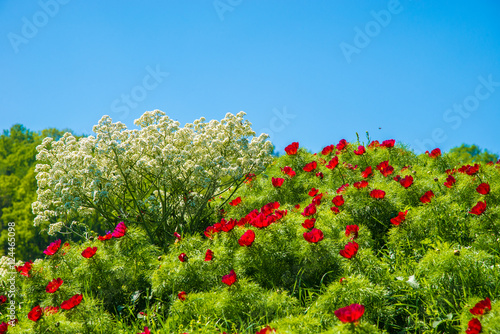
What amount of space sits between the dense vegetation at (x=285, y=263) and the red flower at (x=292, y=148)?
2.44 ft

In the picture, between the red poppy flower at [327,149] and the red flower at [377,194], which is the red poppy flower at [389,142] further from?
the red flower at [377,194]

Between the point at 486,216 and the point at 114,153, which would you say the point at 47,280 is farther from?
the point at 486,216

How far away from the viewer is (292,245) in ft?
11.9

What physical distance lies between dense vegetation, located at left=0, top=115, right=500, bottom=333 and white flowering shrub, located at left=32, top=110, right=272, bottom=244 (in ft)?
0.14

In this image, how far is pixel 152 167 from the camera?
4.70 metres

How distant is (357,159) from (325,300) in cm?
346

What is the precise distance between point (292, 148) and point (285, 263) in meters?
2.96

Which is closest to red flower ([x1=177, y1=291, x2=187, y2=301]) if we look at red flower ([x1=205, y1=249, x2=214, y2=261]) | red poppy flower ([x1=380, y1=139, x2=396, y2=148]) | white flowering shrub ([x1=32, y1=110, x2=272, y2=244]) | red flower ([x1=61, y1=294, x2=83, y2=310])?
red flower ([x1=205, y1=249, x2=214, y2=261])

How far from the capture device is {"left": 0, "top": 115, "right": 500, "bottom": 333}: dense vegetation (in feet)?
9.81

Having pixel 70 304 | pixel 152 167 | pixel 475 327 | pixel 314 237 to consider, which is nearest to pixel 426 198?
pixel 314 237

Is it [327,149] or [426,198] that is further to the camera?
[327,149]

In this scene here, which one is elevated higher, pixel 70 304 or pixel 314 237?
pixel 314 237

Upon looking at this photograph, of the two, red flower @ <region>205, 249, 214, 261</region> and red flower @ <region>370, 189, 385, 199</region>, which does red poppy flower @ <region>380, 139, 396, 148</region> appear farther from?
red flower @ <region>205, 249, 214, 261</region>

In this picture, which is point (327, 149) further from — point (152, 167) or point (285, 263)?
point (285, 263)
